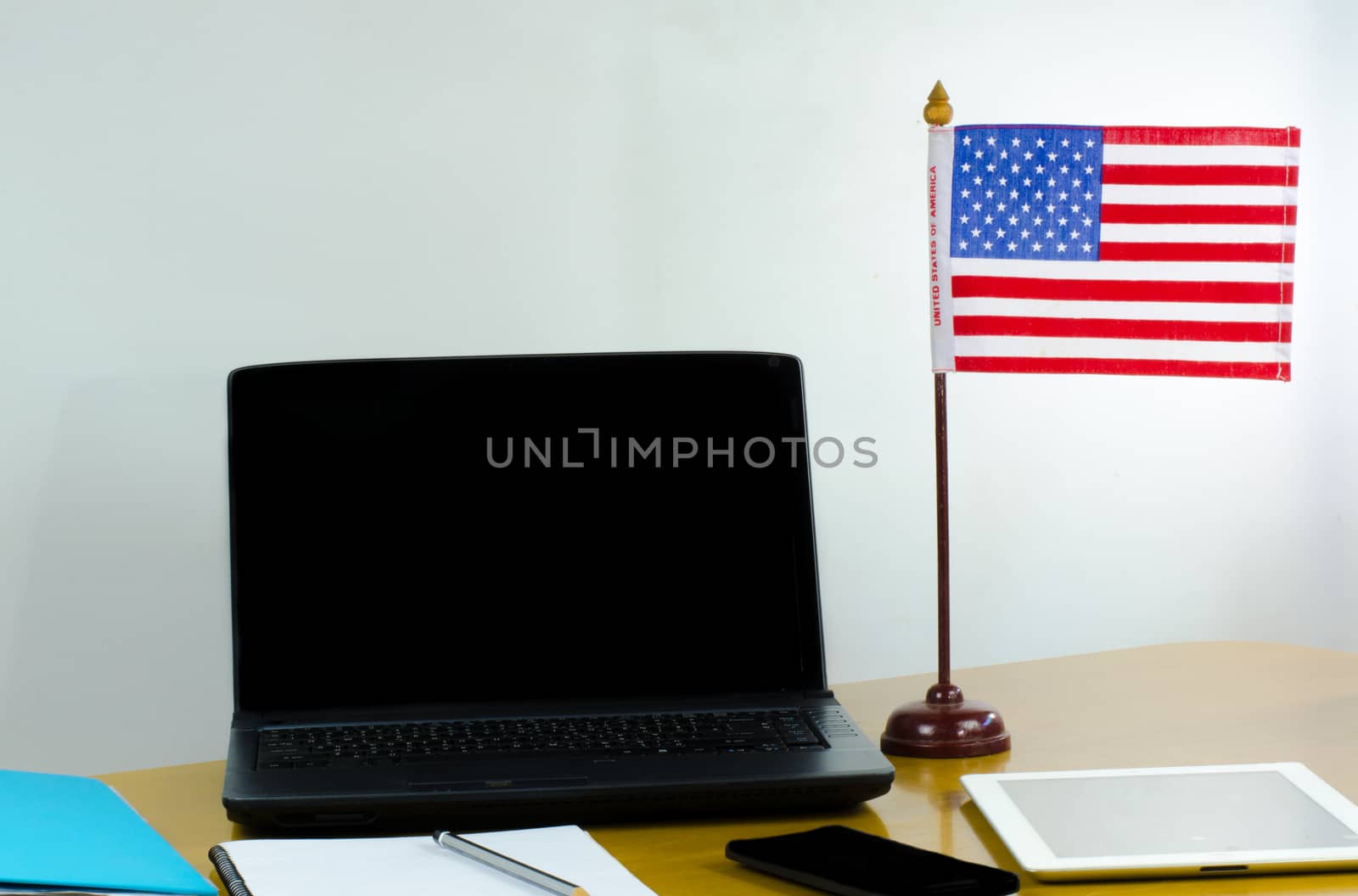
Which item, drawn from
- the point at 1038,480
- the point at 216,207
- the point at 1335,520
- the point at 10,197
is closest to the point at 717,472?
the point at 216,207

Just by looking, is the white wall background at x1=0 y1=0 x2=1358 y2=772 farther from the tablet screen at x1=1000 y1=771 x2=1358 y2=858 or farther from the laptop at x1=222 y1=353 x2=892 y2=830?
the tablet screen at x1=1000 y1=771 x2=1358 y2=858

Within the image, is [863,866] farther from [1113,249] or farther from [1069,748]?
[1113,249]

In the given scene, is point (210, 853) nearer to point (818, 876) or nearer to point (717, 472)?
point (818, 876)

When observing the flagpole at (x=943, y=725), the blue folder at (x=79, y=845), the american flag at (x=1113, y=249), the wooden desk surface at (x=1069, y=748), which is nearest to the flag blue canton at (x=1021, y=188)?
the american flag at (x=1113, y=249)

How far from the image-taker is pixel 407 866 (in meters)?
0.73

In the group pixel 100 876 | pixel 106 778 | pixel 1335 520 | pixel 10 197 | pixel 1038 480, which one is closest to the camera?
pixel 100 876

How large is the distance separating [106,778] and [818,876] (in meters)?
0.57

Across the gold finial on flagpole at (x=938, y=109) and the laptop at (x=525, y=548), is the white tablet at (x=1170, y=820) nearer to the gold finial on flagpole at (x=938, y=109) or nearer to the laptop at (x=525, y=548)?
the laptop at (x=525, y=548)

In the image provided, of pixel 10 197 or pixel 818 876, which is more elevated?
pixel 10 197

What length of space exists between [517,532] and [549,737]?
0.17 metres

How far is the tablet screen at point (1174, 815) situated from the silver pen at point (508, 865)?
0.28 m

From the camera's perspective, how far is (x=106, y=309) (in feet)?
4.31

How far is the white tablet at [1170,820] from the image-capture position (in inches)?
28.4

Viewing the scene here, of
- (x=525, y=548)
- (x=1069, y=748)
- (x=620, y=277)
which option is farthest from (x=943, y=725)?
(x=620, y=277)
